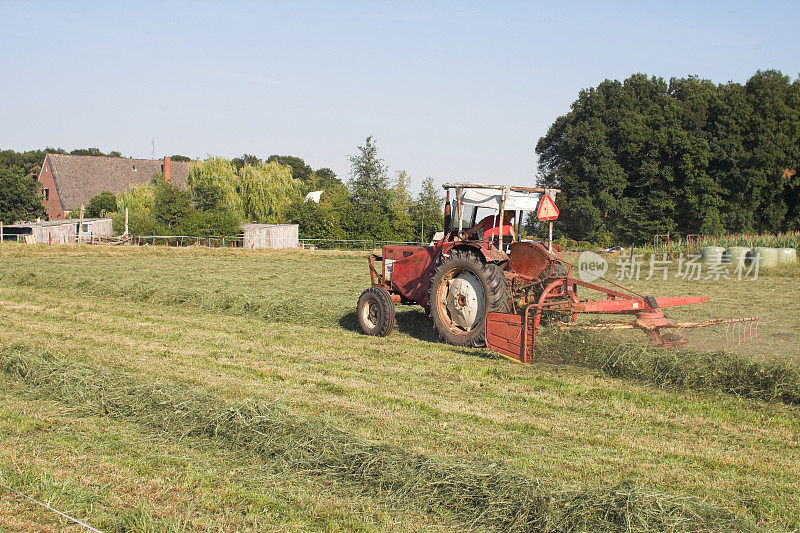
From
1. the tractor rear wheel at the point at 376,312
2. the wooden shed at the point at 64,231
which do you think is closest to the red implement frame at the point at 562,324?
the tractor rear wheel at the point at 376,312

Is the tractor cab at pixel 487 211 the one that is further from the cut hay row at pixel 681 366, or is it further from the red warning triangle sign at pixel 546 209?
the cut hay row at pixel 681 366

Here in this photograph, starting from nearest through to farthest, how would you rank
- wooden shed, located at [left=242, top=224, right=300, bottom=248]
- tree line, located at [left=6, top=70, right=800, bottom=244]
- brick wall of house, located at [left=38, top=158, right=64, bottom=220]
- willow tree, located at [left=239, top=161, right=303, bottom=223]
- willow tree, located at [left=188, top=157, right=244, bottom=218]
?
wooden shed, located at [left=242, top=224, right=300, bottom=248]
tree line, located at [left=6, top=70, right=800, bottom=244]
willow tree, located at [left=188, top=157, right=244, bottom=218]
willow tree, located at [left=239, top=161, right=303, bottom=223]
brick wall of house, located at [left=38, top=158, right=64, bottom=220]

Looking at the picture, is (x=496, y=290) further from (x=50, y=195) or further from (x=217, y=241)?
(x=50, y=195)

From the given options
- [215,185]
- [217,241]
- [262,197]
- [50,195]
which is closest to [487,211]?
[217,241]

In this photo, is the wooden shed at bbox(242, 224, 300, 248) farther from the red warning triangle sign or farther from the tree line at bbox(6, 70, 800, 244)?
the red warning triangle sign

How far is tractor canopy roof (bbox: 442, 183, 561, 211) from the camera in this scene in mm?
9430

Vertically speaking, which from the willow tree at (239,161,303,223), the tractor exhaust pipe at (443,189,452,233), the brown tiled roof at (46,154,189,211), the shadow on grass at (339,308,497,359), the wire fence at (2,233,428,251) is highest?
the brown tiled roof at (46,154,189,211)

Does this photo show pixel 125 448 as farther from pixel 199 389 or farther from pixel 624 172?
pixel 624 172

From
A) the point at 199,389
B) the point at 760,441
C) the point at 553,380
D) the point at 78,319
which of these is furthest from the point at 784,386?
the point at 78,319

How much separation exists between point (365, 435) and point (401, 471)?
0.91m

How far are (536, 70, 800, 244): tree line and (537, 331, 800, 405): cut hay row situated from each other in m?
41.5

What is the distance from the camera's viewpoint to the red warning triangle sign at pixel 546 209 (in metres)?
9.41

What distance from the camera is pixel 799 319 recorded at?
489 inches

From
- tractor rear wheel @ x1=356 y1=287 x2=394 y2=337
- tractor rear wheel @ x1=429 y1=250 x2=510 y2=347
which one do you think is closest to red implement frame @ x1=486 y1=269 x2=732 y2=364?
tractor rear wheel @ x1=429 y1=250 x2=510 y2=347
